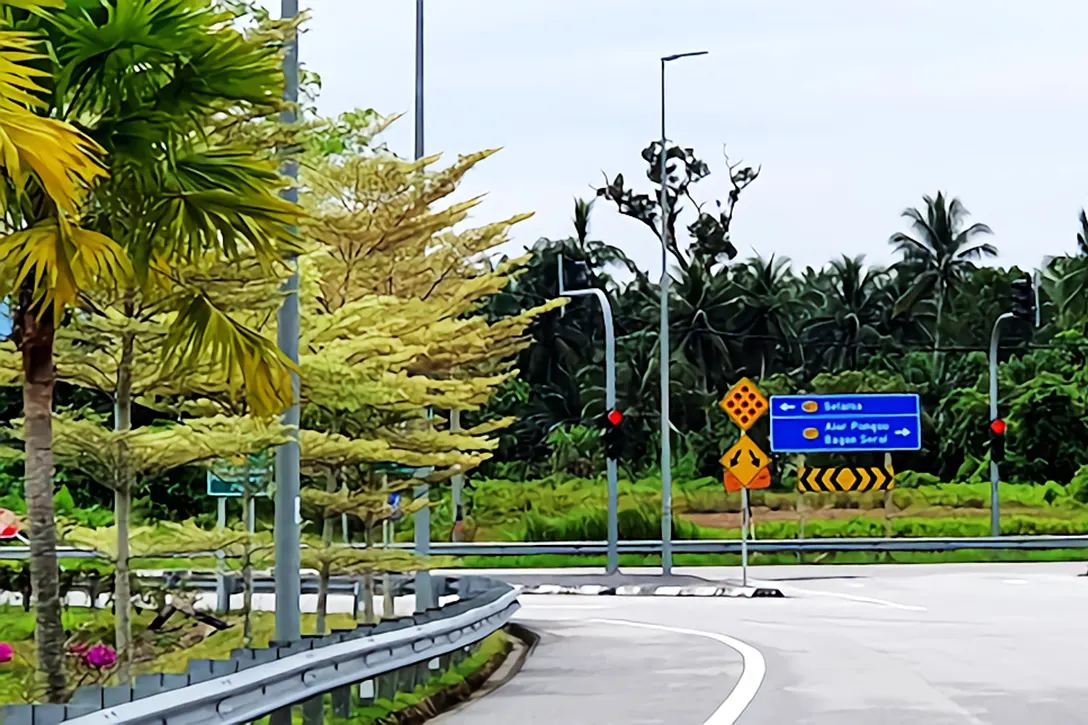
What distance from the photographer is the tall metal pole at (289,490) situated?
13398mm

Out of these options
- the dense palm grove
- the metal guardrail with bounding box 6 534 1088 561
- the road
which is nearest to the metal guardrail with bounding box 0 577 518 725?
the road

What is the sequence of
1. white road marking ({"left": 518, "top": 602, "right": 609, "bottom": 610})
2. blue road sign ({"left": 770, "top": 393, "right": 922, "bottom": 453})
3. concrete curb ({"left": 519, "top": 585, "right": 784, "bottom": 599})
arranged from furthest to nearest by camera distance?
blue road sign ({"left": 770, "top": 393, "right": 922, "bottom": 453})
concrete curb ({"left": 519, "top": 585, "right": 784, "bottom": 599})
white road marking ({"left": 518, "top": 602, "right": 609, "bottom": 610})

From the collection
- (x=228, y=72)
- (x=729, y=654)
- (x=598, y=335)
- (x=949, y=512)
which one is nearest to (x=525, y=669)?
(x=729, y=654)

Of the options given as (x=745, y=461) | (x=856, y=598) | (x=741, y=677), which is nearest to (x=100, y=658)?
(x=741, y=677)

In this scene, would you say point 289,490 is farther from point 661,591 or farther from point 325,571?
point 661,591

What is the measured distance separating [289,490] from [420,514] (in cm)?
956

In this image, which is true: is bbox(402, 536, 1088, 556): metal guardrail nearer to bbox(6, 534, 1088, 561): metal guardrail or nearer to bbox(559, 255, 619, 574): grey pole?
bbox(6, 534, 1088, 561): metal guardrail

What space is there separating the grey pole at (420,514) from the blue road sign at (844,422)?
27674mm

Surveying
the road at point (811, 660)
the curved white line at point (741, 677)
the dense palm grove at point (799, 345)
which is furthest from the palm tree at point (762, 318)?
the curved white line at point (741, 677)

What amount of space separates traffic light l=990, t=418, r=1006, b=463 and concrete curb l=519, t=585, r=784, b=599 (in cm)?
1503

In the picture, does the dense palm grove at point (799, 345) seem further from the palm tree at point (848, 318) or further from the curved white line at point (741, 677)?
the curved white line at point (741, 677)

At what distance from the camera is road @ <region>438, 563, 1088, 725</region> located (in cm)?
1561

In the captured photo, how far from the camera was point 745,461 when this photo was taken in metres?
38.2

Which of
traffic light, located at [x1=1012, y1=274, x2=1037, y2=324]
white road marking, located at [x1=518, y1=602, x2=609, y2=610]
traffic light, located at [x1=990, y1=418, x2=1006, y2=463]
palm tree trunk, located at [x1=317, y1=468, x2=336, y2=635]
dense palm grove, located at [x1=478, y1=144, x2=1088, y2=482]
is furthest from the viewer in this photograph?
dense palm grove, located at [x1=478, y1=144, x2=1088, y2=482]
